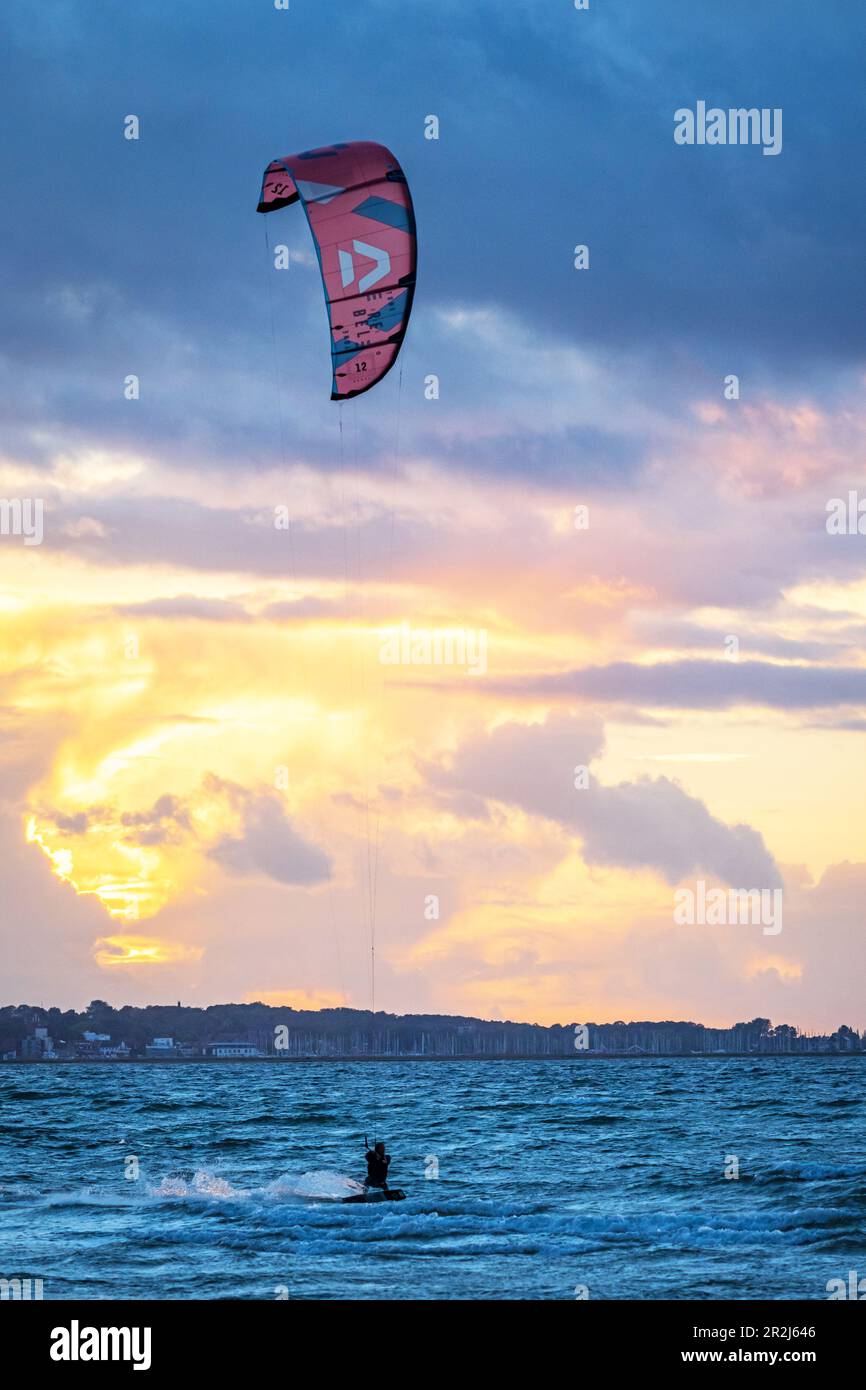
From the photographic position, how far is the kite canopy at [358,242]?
23688 millimetres

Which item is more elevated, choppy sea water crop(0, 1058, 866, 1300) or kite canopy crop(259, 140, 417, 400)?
kite canopy crop(259, 140, 417, 400)

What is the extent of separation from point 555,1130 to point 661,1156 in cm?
1005

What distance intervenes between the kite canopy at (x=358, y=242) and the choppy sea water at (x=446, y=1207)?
12778mm

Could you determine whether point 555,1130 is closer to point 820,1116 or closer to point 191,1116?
point 820,1116

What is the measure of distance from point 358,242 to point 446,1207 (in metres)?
16.0

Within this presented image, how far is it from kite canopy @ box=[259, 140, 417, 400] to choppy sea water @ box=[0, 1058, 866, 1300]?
12.8 metres

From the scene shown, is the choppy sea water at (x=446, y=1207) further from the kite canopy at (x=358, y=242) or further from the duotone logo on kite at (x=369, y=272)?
the duotone logo on kite at (x=369, y=272)

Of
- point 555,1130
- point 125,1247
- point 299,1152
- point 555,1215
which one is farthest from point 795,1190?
point 555,1130

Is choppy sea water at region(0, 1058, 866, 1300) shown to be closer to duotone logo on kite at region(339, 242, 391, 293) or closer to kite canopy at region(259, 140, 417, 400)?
kite canopy at region(259, 140, 417, 400)

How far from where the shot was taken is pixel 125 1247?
22.1m

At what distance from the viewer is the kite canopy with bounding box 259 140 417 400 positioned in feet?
77.7
